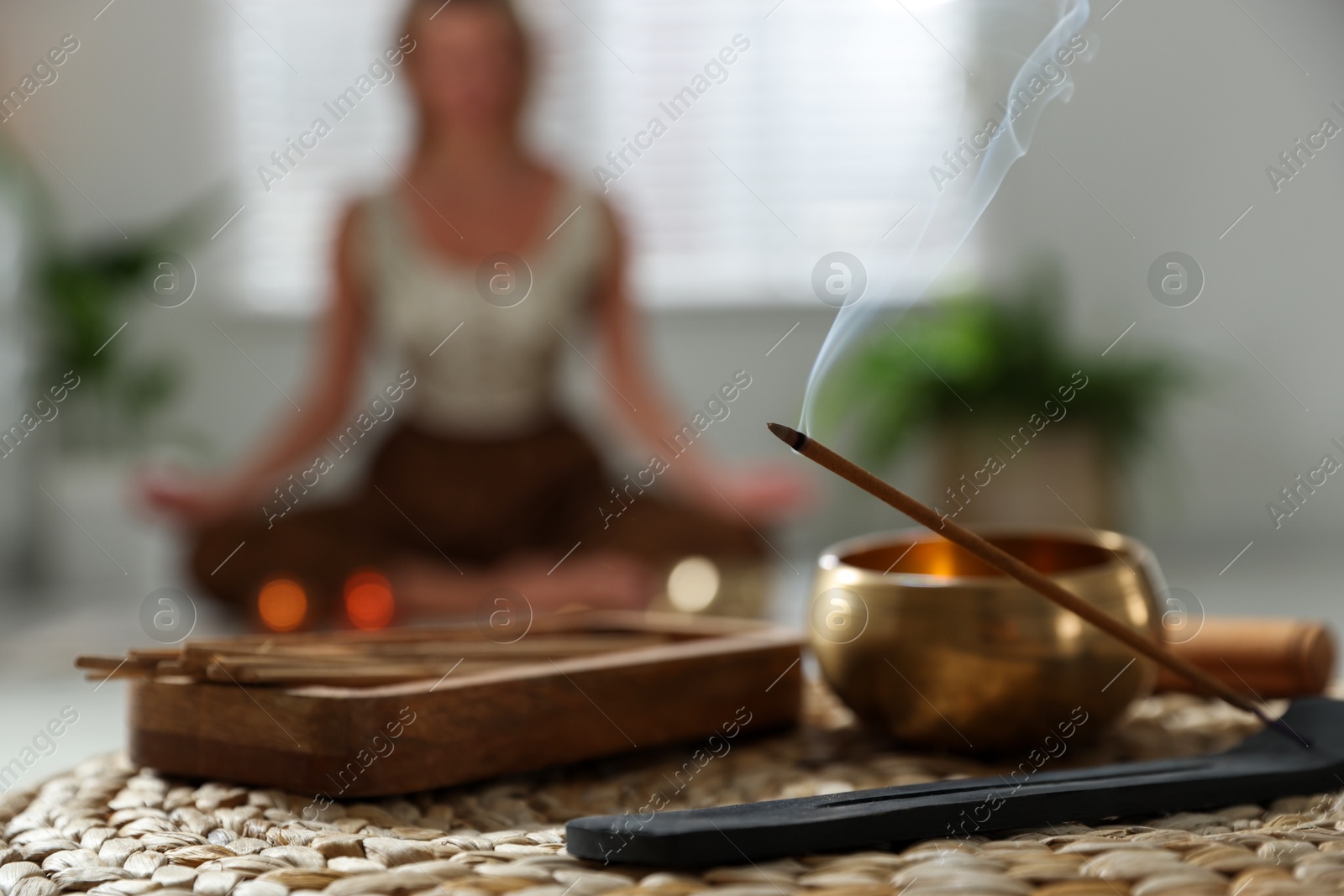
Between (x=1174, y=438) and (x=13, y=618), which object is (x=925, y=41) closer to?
(x=1174, y=438)

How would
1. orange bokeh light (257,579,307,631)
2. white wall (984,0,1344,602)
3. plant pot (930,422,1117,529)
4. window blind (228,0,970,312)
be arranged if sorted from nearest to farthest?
orange bokeh light (257,579,307,631)
plant pot (930,422,1117,529)
white wall (984,0,1344,602)
window blind (228,0,970,312)

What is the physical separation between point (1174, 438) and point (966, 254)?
0.62 metres

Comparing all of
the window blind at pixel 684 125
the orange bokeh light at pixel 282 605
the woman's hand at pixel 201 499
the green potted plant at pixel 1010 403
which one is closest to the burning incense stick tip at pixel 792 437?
the orange bokeh light at pixel 282 605

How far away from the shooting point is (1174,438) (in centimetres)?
269

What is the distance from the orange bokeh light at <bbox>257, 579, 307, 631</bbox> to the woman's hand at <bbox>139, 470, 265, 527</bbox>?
13cm

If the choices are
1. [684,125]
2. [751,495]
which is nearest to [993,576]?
[751,495]

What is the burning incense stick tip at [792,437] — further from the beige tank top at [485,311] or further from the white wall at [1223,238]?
the white wall at [1223,238]

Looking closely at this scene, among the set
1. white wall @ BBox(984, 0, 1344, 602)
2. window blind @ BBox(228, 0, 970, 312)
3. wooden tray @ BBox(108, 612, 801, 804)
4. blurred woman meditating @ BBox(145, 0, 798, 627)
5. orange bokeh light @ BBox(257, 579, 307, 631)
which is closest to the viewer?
wooden tray @ BBox(108, 612, 801, 804)

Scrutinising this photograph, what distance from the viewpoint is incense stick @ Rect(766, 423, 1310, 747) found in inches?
19.8

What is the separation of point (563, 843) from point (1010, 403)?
1.99 meters

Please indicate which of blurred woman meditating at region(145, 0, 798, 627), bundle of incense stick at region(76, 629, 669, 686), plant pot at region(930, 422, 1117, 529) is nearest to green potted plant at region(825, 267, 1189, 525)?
plant pot at region(930, 422, 1117, 529)

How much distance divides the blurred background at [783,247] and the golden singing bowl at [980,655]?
5.28 feet

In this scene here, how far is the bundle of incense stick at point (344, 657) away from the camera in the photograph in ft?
1.95

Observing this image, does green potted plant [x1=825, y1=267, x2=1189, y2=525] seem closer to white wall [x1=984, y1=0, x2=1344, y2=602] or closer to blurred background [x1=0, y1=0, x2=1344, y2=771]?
blurred background [x1=0, y1=0, x2=1344, y2=771]
